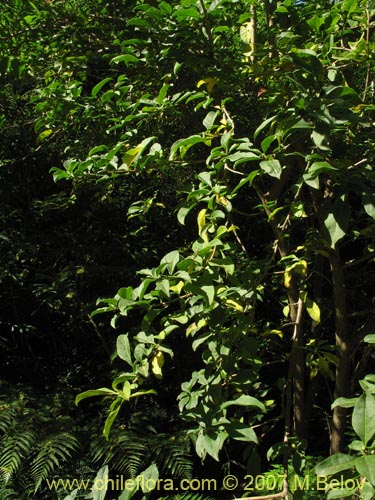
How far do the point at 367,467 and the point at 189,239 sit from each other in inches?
84.7

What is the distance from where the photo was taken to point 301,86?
1138 millimetres

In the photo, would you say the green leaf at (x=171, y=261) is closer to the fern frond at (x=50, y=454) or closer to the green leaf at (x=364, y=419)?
the green leaf at (x=364, y=419)

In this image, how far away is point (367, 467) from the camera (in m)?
0.80

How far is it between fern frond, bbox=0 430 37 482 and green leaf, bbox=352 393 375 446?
1.81m

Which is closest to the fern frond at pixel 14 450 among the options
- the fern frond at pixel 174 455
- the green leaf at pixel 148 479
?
the fern frond at pixel 174 455

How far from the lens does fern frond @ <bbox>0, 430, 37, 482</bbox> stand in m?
2.20

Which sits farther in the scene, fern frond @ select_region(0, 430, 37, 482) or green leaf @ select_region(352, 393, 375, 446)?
fern frond @ select_region(0, 430, 37, 482)

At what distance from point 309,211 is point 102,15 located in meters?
1.39

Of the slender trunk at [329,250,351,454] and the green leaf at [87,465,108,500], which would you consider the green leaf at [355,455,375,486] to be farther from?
the slender trunk at [329,250,351,454]

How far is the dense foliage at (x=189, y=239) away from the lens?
4.06 feet

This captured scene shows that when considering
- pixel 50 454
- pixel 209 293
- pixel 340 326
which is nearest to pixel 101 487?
pixel 209 293

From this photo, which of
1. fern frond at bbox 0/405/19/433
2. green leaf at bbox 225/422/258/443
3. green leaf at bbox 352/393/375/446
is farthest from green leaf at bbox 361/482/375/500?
fern frond at bbox 0/405/19/433

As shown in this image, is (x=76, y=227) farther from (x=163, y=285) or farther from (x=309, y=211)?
(x=163, y=285)

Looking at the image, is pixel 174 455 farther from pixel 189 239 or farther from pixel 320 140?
pixel 320 140
